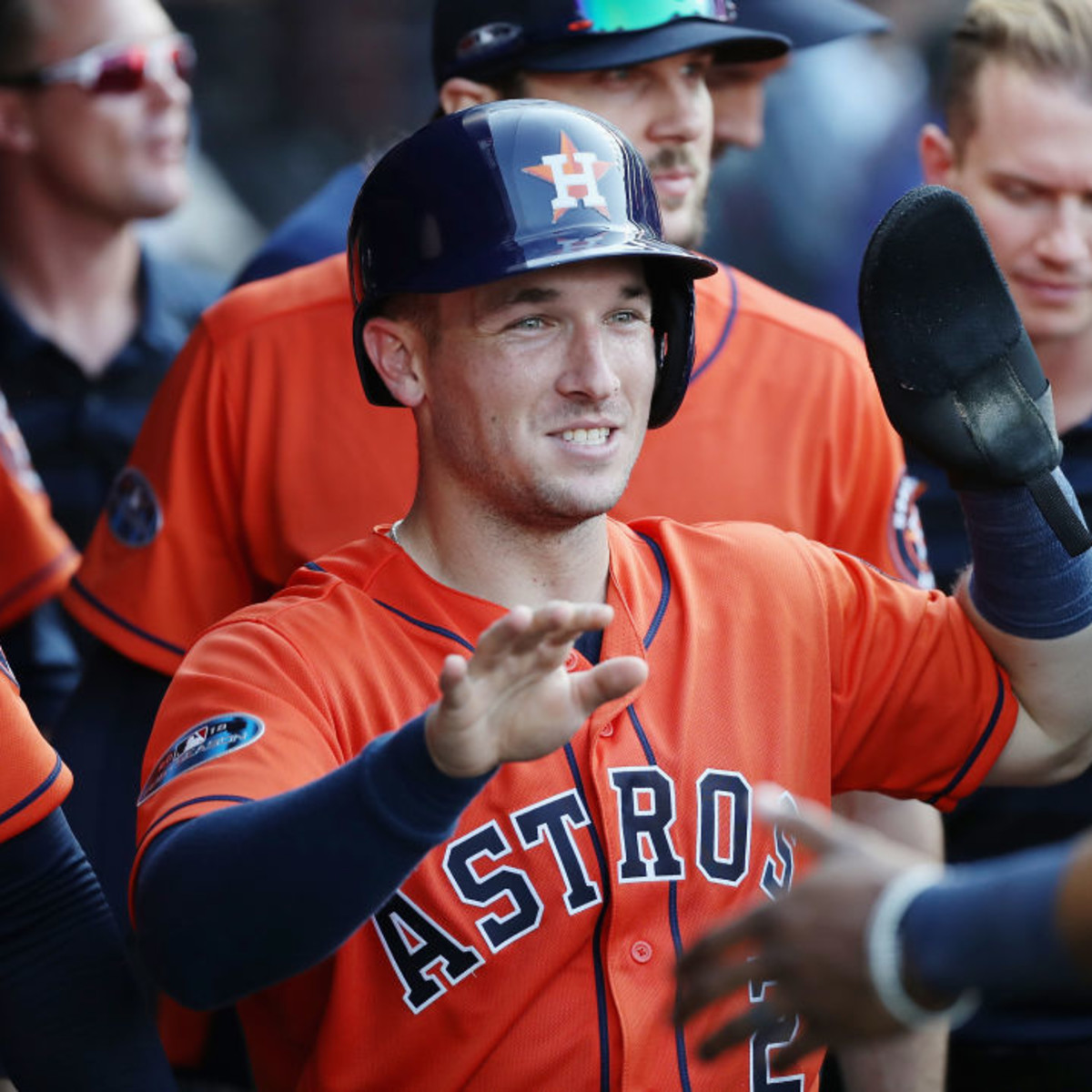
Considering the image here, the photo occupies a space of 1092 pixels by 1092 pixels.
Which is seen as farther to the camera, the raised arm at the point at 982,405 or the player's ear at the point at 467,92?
the player's ear at the point at 467,92

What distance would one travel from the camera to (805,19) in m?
3.93

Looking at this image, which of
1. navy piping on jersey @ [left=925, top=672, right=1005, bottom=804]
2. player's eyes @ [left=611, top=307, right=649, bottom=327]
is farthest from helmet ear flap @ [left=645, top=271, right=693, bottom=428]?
navy piping on jersey @ [left=925, top=672, right=1005, bottom=804]

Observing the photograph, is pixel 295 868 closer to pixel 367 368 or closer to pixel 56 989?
pixel 56 989

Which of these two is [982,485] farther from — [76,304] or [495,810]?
[76,304]

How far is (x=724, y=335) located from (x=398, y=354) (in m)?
0.75

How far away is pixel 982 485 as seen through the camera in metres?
2.61

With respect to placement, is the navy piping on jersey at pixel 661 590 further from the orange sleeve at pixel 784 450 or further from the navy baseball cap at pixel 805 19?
the navy baseball cap at pixel 805 19

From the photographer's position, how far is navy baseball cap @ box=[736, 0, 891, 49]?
3.82 meters

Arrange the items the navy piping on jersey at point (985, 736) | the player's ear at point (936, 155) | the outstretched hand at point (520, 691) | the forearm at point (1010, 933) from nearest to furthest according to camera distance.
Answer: the forearm at point (1010, 933)
the outstretched hand at point (520, 691)
the navy piping on jersey at point (985, 736)
the player's ear at point (936, 155)

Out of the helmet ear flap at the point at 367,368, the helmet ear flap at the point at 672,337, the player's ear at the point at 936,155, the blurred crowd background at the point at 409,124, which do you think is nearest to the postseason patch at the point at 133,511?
the helmet ear flap at the point at 367,368

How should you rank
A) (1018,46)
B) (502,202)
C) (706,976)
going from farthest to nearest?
(1018,46) → (502,202) → (706,976)

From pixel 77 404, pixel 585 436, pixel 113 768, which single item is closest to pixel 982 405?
pixel 585 436

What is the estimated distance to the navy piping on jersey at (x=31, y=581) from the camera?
3852 millimetres

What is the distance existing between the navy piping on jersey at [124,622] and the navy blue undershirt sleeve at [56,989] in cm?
71
